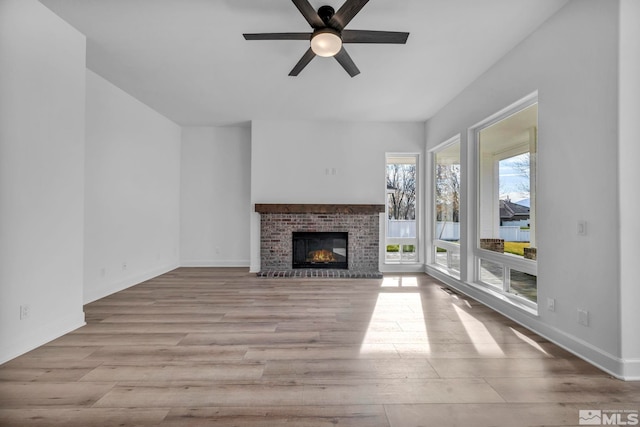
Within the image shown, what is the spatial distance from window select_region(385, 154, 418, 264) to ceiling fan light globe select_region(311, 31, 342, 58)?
356 cm

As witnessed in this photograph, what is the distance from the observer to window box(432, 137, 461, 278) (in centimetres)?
457

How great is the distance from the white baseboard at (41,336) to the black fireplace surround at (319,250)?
3.37 m

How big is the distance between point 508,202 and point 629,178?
4.46ft

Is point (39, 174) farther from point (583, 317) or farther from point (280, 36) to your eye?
point (583, 317)

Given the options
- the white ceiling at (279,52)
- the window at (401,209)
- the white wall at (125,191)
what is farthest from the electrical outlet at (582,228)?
the white wall at (125,191)

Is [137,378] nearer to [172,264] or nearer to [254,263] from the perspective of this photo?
[254,263]

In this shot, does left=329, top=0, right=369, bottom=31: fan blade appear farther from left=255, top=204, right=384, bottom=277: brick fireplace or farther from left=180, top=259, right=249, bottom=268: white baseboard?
left=180, top=259, right=249, bottom=268: white baseboard

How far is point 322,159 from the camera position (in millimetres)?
5617

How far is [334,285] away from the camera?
462 cm

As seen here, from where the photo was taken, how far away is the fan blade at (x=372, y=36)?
237 cm

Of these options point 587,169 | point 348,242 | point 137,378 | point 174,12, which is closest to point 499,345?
point 587,169

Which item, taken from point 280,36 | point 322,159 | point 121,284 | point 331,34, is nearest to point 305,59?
point 280,36

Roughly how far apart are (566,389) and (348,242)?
3.90 m

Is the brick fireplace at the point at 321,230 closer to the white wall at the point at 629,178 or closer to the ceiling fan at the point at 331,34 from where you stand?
the ceiling fan at the point at 331,34
